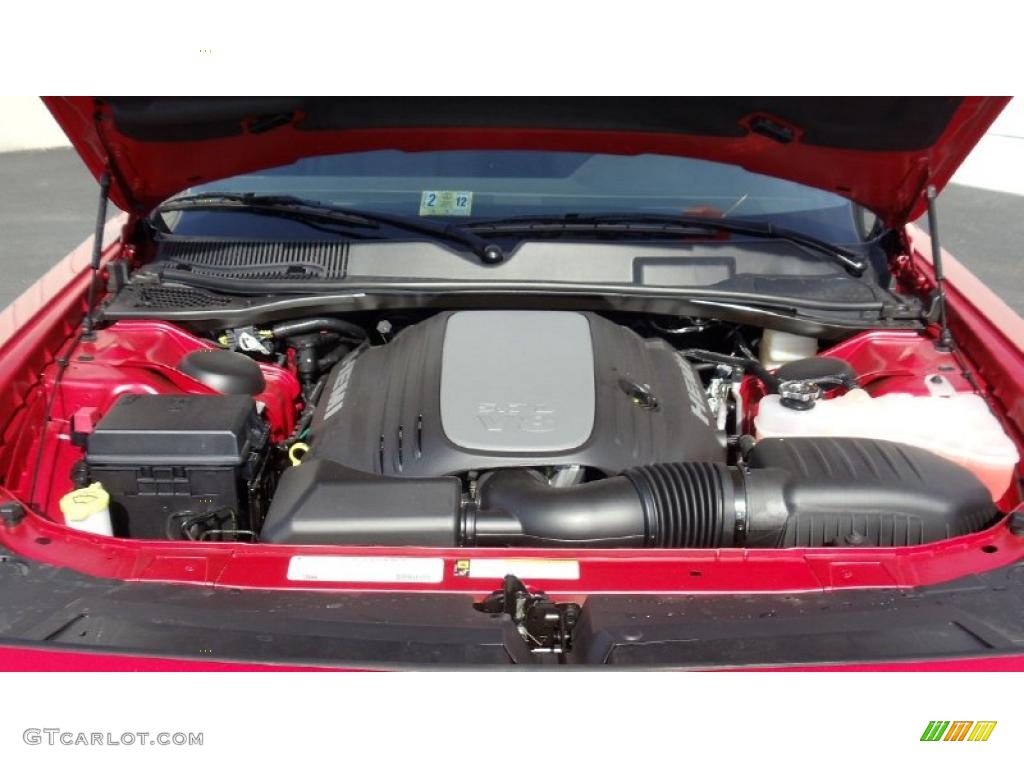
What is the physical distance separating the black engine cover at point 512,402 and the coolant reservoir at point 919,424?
151 mm

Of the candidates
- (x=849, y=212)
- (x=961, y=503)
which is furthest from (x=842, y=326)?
(x=961, y=503)

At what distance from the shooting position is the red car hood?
1.86m

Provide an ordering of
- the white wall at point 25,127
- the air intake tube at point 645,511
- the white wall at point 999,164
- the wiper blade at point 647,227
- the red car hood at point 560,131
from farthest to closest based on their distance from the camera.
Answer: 1. the white wall at point 25,127
2. the white wall at point 999,164
3. the wiper blade at point 647,227
4. the red car hood at point 560,131
5. the air intake tube at point 645,511

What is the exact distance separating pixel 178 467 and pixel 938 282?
5.30 ft

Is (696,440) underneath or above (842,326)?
underneath

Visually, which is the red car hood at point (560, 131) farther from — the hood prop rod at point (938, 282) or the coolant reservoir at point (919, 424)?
the coolant reservoir at point (919, 424)

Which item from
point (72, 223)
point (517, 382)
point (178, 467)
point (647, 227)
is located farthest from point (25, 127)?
point (517, 382)

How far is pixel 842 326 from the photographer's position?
6.97ft

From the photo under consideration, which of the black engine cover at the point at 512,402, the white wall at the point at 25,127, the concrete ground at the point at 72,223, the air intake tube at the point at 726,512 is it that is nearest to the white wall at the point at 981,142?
the white wall at the point at 25,127

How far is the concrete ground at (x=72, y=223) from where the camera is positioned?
5.19 meters

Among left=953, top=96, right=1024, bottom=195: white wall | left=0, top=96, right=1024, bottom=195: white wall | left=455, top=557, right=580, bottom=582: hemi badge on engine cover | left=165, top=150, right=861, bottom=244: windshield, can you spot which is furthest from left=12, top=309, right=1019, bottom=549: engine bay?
left=953, top=96, right=1024, bottom=195: white wall

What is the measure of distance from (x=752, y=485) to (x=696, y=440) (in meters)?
0.26

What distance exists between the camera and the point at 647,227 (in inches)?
87.8
